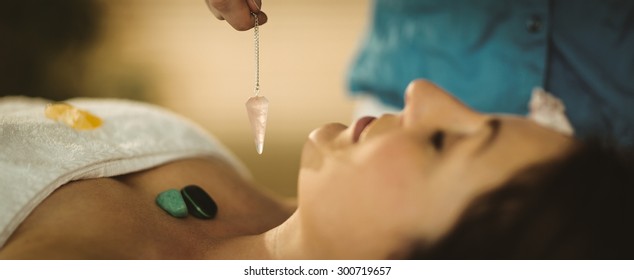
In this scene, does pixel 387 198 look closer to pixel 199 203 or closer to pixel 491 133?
pixel 491 133

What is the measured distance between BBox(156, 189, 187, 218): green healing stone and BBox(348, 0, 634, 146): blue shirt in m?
0.63

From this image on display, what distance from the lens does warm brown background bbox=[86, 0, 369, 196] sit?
2.37 meters

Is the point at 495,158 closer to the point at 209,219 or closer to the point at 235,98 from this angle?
the point at 209,219

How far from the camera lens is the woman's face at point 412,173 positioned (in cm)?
71

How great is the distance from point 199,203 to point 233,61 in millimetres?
1523

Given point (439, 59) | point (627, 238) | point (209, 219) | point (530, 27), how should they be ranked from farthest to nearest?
point (439, 59), point (530, 27), point (209, 219), point (627, 238)

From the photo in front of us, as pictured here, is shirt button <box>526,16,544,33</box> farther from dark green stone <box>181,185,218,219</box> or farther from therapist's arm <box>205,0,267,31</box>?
dark green stone <box>181,185,218,219</box>

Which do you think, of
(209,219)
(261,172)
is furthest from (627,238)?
(261,172)

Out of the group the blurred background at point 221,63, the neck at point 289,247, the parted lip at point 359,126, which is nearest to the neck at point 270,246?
the neck at point 289,247

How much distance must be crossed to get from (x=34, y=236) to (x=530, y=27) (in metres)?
0.99

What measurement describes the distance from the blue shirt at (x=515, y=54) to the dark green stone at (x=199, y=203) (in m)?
0.58

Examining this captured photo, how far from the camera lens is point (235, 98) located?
2.40 metres

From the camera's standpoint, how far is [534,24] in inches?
49.1

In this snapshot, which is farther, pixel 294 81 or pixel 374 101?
pixel 294 81
